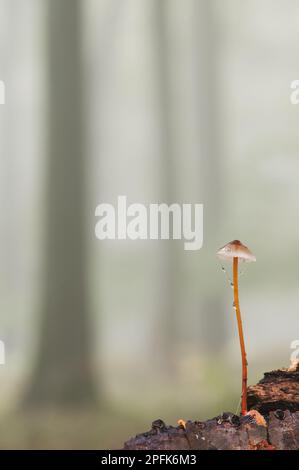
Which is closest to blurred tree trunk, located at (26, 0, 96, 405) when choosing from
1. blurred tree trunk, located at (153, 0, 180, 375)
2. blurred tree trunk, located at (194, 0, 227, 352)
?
blurred tree trunk, located at (153, 0, 180, 375)

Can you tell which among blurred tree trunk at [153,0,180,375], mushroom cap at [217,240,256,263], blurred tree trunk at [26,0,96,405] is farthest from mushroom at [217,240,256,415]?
blurred tree trunk at [26,0,96,405]

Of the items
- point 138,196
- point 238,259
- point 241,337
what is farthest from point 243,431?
point 138,196

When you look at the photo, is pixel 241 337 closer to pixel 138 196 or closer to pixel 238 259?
pixel 238 259

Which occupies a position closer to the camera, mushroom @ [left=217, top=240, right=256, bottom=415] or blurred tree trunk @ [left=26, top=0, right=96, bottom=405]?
mushroom @ [left=217, top=240, right=256, bottom=415]

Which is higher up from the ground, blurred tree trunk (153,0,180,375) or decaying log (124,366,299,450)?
blurred tree trunk (153,0,180,375)

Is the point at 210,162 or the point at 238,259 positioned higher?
the point at 210,162

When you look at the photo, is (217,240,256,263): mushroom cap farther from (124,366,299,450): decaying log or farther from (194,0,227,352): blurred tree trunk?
(124,366,299,450): decaying log

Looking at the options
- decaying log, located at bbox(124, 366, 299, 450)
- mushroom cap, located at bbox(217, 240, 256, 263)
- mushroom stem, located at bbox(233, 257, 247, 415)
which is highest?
mushroom cap, located at bbox(217, 240, 256, 263)
